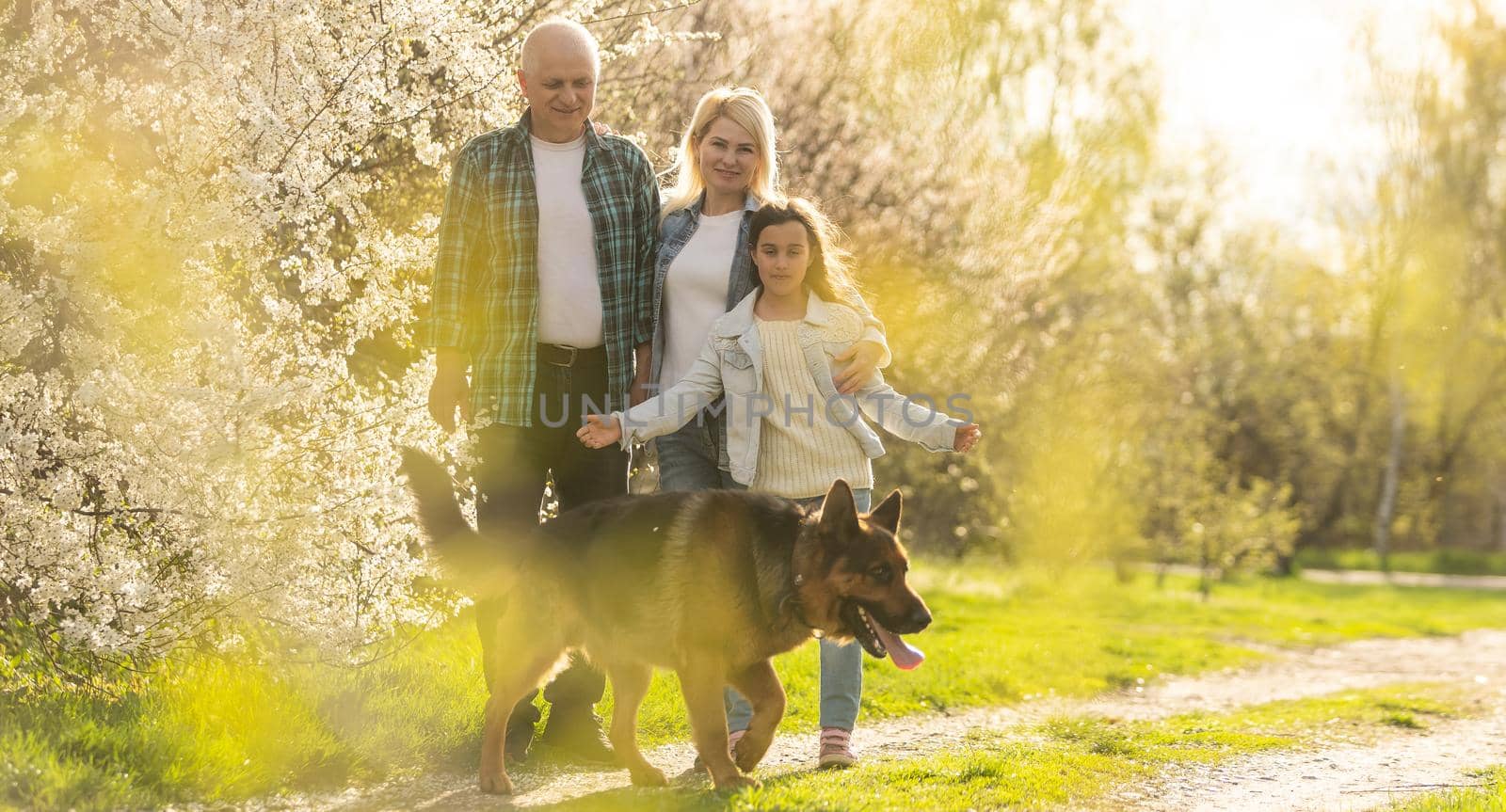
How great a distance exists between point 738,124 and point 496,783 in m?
3.15

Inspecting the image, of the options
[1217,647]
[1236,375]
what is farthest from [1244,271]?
[1217,647]

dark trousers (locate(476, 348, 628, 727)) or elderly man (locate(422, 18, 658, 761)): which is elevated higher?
elderly man (locate(422, 18, 658, 761))

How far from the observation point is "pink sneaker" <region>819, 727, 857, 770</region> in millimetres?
5855

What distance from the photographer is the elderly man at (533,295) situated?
Answer: 5.66 meters

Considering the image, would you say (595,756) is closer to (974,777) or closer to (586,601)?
(586,601)

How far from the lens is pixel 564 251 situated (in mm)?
5715

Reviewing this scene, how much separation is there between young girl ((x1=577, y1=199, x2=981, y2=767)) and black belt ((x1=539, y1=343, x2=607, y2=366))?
1.62 ft

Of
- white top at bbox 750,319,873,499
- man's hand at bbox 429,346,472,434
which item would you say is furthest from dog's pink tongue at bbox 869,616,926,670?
man's hand at bbox 429,346,472,434

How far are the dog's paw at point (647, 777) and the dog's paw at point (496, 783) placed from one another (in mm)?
532

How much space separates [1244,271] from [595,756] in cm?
3263

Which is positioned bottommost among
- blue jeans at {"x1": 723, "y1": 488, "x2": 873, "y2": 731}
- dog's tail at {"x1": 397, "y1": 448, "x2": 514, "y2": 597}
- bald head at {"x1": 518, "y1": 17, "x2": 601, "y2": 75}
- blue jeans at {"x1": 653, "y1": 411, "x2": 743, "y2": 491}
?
blue jeans at {"x1": 723, "y1": 488, "x2": 873, "y2": 731}

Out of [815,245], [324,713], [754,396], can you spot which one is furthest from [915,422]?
[324,713]

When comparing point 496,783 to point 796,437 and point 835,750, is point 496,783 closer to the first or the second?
point 835,750

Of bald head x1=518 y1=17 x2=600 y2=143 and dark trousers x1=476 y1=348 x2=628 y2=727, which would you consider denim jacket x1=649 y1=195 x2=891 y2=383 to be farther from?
bald head x1=518 y1=17 x2=600 y2=143
